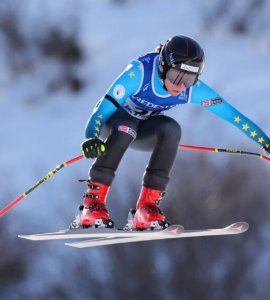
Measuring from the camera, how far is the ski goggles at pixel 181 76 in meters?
8.03

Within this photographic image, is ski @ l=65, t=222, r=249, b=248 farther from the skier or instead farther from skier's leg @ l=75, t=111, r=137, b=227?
skier's leg @ l=75, t=111, r=137, b=227

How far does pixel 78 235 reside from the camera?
8.34 m

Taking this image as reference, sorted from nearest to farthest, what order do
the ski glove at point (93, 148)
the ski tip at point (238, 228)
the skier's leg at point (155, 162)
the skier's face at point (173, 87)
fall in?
the ski glove at point (93, 148)
the skier's face at point (173, 87)
the skier's leg at point (155, 162)
the ski tip at point (238, 228)

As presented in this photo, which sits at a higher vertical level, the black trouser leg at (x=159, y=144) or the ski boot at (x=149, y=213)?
the black trouser leg at (x=159, y=144)

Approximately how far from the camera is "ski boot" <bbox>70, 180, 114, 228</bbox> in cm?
841

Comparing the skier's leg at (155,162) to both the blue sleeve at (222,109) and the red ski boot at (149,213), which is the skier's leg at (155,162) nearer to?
the red ski boot at (149,213)

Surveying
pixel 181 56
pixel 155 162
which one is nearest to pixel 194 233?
pixel 155 162

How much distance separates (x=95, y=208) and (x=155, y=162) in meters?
0.88

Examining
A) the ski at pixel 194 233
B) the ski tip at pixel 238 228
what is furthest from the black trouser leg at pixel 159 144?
the ski tip at pixel 238 228

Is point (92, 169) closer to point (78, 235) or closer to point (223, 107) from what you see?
point (78, 235)

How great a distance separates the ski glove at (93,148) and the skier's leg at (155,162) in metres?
0.79

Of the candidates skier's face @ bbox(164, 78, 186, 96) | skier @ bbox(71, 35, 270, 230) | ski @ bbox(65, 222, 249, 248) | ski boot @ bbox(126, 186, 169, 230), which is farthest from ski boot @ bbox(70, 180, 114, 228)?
skier's face @ bbox(164, 78, 186, 96)

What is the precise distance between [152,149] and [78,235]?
1.30m

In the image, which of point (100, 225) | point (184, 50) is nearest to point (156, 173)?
point (100, 225)
